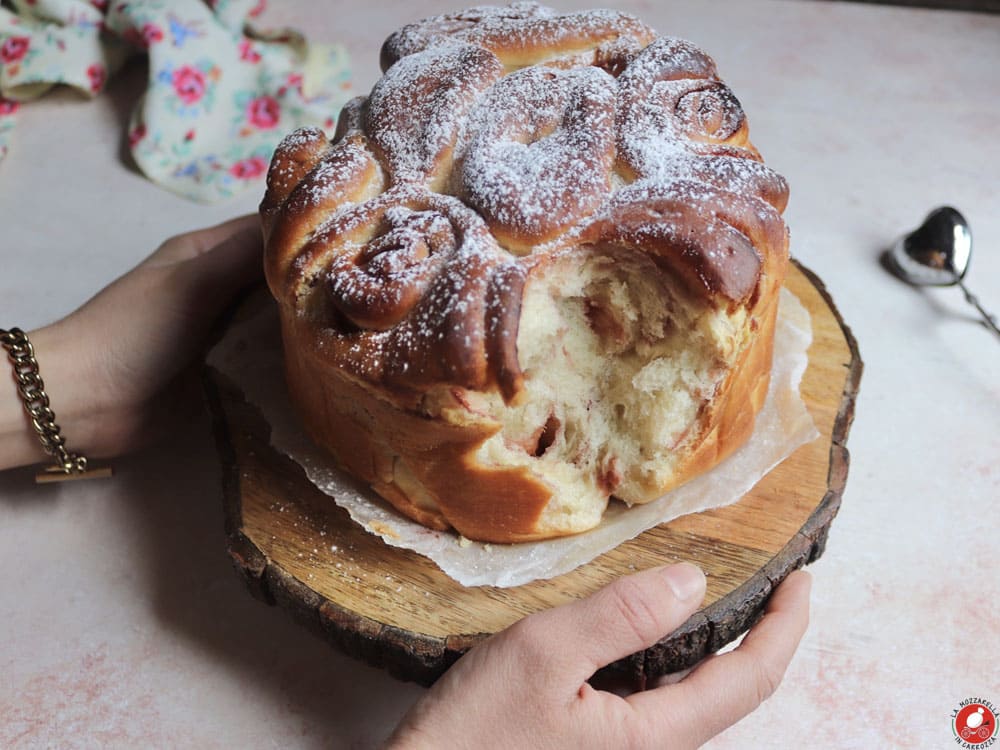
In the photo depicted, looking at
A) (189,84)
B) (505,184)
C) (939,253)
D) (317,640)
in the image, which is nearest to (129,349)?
(317,640)

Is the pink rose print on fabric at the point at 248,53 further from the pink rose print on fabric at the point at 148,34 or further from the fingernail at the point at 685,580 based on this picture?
the fingernail at the point at 685,580

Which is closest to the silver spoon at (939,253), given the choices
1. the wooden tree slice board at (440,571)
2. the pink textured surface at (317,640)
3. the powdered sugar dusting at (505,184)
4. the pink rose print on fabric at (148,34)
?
the pink textured surface at (317,640)

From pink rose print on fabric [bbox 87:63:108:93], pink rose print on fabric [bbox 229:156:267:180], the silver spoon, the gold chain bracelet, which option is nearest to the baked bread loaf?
the gold chain bracelet

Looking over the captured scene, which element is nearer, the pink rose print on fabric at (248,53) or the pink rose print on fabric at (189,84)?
the pink rose print on fabric at (189,84)

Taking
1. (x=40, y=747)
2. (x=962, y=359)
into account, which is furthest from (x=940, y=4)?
(x=40, y=747)

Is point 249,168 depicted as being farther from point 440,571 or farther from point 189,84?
point 440,571
